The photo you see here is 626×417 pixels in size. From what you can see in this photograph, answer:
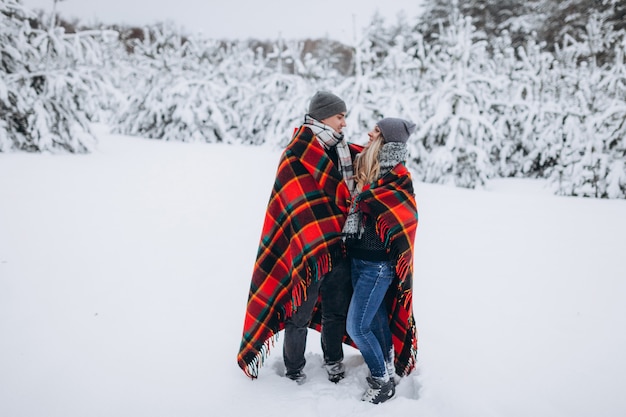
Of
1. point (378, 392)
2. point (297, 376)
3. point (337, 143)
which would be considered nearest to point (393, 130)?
point (337, 143)

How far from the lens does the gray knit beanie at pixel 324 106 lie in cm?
222

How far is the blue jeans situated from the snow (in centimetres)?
27

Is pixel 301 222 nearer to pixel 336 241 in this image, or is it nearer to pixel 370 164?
pixel 336 241

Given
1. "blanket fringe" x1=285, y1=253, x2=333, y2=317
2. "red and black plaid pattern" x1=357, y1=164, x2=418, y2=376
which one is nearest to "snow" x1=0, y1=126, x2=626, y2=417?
"blanket fringe" x1=285, y1=253, x2=333, y2=317

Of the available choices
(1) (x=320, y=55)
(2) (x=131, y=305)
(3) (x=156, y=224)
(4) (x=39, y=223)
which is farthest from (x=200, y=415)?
(1) (x=320, y=55)

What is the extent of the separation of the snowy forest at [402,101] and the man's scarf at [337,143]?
709 cm

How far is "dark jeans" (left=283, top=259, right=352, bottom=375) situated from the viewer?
2334mm

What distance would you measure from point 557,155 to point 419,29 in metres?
18.1

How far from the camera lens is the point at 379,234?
2150mm

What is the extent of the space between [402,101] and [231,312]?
7594 mm

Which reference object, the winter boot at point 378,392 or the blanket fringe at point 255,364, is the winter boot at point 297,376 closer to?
the blanket fringe at point 255,364

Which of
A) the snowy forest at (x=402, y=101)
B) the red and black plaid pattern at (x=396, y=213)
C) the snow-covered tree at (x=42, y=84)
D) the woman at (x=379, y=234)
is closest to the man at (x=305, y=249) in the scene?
the woman at (x=379, y=234)

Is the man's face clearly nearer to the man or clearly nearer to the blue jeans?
the man

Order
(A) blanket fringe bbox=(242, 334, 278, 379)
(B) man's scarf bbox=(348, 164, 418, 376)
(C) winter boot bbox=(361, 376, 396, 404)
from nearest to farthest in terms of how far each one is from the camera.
Result: (B) man's scarf bbox=(348, 164, 418, 376), (C) winter boot bbox=(361, 376, 396, 404), (A) blanket fringe bbox=(242, 334, 278, 379)
